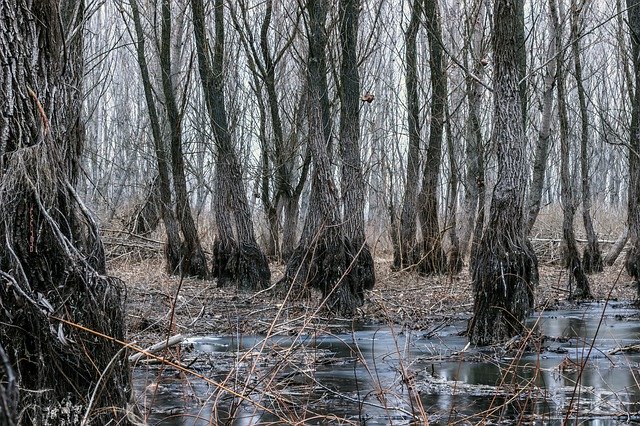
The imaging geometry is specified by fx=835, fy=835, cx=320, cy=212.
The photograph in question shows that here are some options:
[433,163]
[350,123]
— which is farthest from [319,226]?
[433,163]

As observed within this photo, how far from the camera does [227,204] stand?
45.4ft

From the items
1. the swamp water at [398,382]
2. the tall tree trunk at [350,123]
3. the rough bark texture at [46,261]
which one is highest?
the tall tree trunk at [350,123]

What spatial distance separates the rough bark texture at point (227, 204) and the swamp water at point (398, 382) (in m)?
4.25

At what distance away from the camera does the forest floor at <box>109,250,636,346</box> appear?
8547 mm

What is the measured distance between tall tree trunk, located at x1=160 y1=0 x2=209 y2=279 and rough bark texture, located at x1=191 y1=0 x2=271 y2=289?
137cm

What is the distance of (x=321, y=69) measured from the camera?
1140 cm

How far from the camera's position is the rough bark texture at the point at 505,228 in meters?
7.53

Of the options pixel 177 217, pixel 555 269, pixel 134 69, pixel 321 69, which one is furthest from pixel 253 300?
pixel 134 69

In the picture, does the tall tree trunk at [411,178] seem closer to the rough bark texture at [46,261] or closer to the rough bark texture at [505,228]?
the rough bark texture at [505,228]

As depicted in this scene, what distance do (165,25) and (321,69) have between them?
201 inches

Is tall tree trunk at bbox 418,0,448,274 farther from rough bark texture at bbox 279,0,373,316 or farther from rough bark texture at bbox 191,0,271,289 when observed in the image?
rough bark texture at bbox 279,0,373,316

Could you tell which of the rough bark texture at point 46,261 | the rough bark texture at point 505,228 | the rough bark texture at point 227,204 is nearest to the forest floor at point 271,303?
the rough bark texture at point 227,204

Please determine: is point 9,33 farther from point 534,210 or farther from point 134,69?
point 134,69

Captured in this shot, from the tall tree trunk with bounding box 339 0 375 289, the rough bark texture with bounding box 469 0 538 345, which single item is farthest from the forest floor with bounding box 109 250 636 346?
the tall tree trunk with bounding box 339 0 375 289
